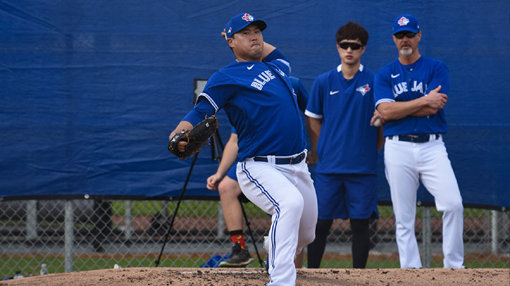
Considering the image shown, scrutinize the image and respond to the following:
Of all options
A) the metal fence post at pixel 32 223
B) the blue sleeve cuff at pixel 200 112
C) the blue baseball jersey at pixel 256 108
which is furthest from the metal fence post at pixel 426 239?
the metal fence post at pixel 32 223

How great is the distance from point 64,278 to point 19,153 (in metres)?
1.74

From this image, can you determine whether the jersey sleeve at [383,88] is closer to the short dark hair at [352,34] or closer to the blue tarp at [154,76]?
the short dark hair at [352,34]

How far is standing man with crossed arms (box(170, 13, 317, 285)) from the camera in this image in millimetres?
3572

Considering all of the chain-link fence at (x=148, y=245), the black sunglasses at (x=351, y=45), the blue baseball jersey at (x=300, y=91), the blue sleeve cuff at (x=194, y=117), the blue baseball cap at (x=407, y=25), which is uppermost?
the blue baseball cap at (x=407, y=25)

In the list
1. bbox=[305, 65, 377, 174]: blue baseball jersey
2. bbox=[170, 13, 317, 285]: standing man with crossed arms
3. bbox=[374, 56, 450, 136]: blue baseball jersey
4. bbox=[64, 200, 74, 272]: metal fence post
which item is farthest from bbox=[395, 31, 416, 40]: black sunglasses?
bbox=[64, 200, 74, 272]: metal fence post

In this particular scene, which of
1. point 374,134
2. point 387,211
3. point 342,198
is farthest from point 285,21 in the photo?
point 387,211

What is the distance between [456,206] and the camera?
4703 millimetres

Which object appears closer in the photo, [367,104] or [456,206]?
[456,206]

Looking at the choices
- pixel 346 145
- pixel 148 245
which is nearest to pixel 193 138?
pixel 346 145

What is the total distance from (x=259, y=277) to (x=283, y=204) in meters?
0.72

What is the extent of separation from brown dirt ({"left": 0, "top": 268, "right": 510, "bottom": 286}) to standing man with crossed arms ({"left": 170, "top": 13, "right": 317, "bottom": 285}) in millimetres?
332

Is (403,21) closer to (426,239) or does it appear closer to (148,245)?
(426,239)

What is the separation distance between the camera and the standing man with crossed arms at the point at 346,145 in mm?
A: 4969

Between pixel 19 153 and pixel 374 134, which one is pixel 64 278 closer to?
pixel 19 153
